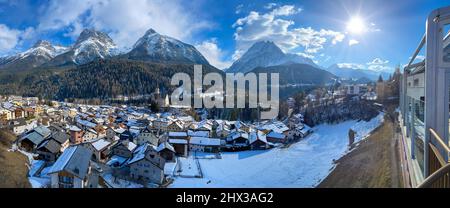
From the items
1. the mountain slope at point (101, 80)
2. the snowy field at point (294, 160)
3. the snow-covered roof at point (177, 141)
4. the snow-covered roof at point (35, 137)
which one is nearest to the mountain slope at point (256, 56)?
the snowy field at point (294, 160)

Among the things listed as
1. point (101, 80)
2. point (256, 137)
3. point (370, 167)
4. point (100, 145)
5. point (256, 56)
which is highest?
point (101, 80)

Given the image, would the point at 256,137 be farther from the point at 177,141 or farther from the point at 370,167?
the point at 370,167

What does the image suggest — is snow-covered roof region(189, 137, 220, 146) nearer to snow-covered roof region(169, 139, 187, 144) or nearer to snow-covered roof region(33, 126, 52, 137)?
snow-covered roof region(169, 139, 187, 144)

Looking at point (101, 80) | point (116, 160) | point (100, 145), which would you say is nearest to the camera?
point (116, 160)

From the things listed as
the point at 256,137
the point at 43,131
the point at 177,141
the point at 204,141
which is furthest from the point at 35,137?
the point at 256,137

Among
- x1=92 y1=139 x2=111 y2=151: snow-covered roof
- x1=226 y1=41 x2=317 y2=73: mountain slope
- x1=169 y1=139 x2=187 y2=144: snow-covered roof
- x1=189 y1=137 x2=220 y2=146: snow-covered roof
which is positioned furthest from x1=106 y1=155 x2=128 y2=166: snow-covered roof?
x1=226 y1=41 x2=317 y2=73: mountain slope

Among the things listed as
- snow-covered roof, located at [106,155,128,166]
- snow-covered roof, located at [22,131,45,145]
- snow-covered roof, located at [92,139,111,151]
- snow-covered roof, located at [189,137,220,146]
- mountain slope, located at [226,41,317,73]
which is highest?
mountain slope, located at [226,41,317,73]

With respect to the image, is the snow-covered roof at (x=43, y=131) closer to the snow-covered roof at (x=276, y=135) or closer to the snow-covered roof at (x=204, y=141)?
the snow-covered roof at (x=204, y=141)

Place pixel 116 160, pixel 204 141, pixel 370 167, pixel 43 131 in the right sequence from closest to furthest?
pixel 370 167
pixel 116 160
pixel 43 131
pixel 204 141

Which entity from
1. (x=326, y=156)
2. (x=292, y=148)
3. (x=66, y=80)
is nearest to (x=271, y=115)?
(x=292, y=148)

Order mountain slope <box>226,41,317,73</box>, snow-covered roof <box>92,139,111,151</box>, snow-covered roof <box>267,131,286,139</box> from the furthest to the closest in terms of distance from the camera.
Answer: snow-covered roof <box>267,131,286,139</box>
snow-covered roof <box>92,139,111,151</box>
mountain slope <box>226,41,317,73</box>
